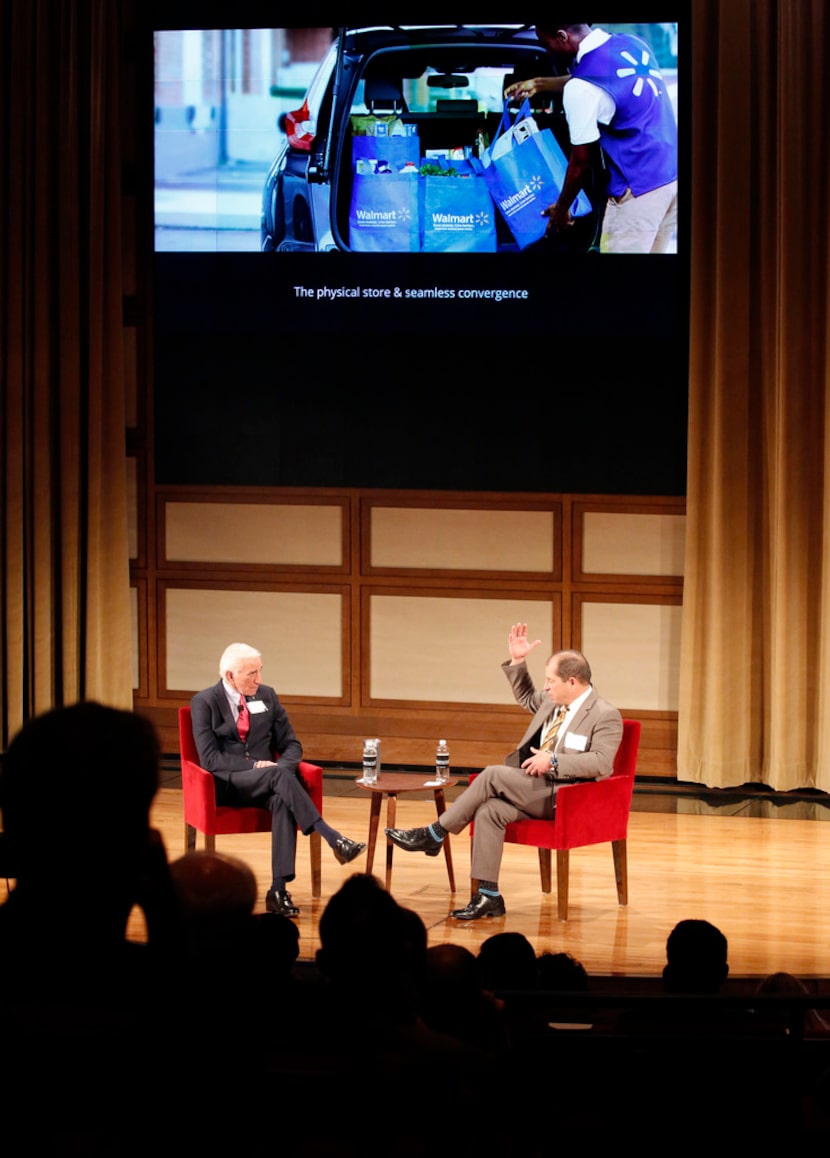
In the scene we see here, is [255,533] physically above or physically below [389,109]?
below

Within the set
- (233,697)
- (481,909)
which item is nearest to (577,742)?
(481,909)

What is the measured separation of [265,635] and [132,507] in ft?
3.55

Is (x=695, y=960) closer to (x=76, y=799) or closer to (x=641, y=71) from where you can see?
(x=76, y=799)

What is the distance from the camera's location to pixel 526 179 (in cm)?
739

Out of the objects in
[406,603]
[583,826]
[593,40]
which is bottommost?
[583,826]

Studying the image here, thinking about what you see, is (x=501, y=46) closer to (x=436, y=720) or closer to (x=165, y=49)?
(x=165, y=49)

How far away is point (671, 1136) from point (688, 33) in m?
6.54

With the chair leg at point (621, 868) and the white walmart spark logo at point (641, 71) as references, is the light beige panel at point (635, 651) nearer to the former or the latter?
the chair leg at point (621, 868)

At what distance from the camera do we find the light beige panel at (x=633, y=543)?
761 cm

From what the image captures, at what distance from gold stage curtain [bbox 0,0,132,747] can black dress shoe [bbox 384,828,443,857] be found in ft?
9.23

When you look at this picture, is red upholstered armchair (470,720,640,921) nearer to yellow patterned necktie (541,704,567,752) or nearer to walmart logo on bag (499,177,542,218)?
yellow patterned necktie (541,704,567,752)

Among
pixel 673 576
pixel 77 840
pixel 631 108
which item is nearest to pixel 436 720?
pixel 673 576

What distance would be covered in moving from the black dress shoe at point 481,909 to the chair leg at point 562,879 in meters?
0.22

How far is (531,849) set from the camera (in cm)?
643
